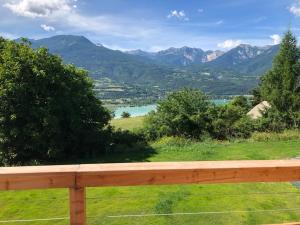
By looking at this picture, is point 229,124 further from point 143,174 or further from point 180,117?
point 143,174

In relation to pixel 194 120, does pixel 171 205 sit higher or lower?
lower

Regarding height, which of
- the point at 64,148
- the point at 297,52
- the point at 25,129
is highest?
the point at 297,52

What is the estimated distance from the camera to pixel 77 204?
2275 mm

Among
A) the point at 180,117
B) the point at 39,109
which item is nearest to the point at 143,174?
the point at 39,109

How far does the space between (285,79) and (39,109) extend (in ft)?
89.2

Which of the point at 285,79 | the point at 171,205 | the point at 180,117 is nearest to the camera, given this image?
the point at 171,205

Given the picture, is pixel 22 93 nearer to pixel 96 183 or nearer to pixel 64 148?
pixel 64 148

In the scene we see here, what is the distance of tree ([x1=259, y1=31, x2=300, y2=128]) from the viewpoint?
125ft

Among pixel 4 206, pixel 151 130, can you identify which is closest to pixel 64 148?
pixel 151 130

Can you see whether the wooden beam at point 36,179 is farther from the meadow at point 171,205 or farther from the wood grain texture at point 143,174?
the meadow at point 171,205

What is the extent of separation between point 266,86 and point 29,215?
33427 mm

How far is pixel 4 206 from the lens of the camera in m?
10.8

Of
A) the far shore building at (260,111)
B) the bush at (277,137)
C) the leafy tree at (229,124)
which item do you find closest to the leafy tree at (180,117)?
the leafy tree at (229,124)

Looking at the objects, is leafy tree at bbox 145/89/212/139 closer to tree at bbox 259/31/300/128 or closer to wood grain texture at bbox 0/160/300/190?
tree at bbox 259/31/300/128
